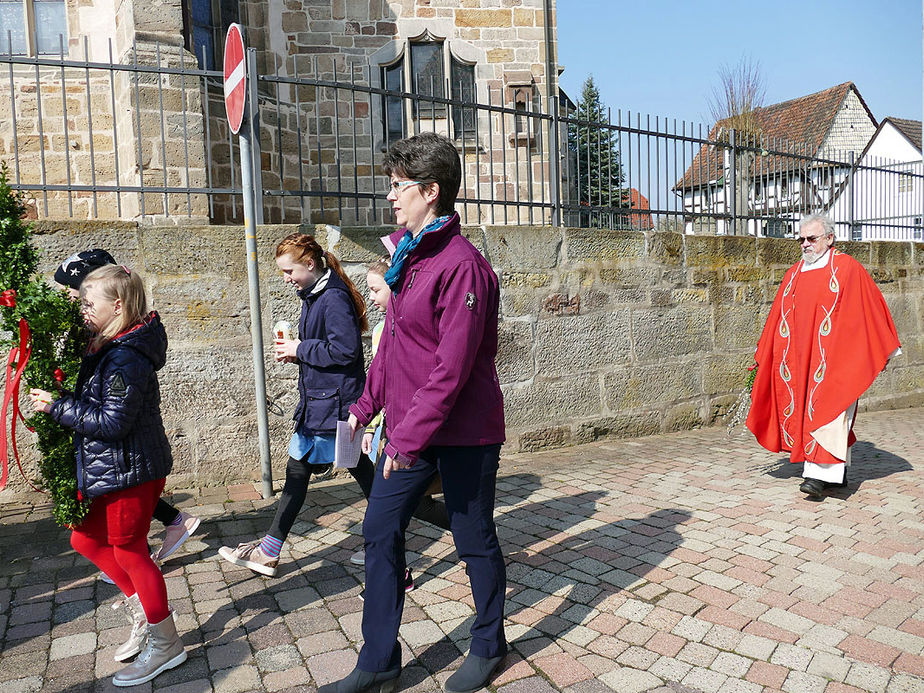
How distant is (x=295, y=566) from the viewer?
4.05m

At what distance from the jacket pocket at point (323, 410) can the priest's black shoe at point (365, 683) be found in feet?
4.39

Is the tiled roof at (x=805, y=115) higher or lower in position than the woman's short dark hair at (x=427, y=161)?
higher

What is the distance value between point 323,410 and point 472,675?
1.52 m

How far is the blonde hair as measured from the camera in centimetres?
294

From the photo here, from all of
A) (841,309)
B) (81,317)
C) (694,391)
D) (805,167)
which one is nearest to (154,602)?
(81,317)

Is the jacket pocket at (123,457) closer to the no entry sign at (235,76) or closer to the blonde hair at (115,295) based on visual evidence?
the blonde hair at (115,295)

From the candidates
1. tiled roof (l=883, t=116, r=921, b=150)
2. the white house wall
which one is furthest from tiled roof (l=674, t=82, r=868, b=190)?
the white house wall

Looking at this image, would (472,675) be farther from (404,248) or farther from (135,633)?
(404,248)

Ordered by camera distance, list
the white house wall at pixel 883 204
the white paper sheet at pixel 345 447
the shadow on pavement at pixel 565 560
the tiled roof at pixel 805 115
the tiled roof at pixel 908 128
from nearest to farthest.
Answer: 1. the shadow on pavement at pixel 565 560
2. the white paper sheet at pixel 345 447
3. the white house wall at pixel 883 204
4. the tiled roof at pixel 805 115
5. the tiled roof at pixel 908 128

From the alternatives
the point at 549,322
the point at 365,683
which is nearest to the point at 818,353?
the point at 549,322

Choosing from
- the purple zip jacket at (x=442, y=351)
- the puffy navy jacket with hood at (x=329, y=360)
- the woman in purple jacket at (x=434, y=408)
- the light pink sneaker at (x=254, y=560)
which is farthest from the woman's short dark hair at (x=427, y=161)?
the light pink sneaker at (x=254, y=560)

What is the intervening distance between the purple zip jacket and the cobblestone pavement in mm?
925

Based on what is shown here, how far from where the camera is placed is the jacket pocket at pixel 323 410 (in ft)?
12.6

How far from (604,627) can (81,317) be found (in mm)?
2387
